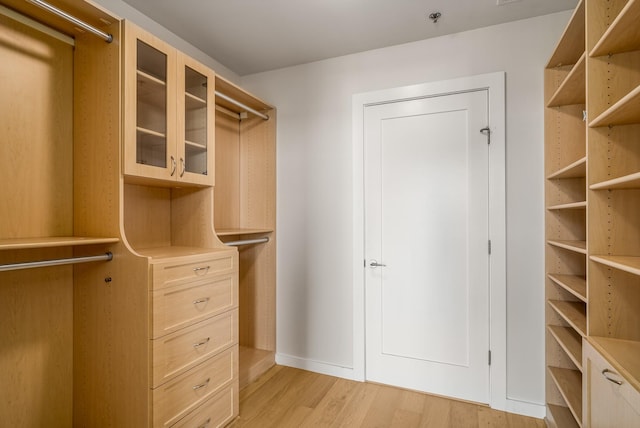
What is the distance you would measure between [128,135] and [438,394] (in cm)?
262

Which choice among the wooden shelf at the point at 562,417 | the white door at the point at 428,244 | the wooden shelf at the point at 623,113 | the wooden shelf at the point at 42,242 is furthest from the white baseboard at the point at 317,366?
the wooden shelf at the point at 623,113

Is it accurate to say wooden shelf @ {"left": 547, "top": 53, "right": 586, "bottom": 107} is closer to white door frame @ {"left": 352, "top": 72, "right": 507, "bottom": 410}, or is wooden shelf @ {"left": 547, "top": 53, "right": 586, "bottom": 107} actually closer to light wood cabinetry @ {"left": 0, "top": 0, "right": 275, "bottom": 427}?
white door frame @ {"left": 352, "top": 72, "right": 507, "bottom": 410}

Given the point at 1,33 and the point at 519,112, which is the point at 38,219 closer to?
the point at 1,33

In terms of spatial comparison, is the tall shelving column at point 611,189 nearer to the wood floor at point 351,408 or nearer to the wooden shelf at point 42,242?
the wood floor at point 351,408

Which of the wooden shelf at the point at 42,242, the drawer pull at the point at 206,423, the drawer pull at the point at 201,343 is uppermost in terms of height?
the wooden shelf at the point at 42,242

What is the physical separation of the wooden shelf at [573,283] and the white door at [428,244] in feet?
1.39

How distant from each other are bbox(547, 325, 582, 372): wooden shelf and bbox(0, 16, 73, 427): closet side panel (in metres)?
2.62

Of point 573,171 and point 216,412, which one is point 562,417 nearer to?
point 573,171

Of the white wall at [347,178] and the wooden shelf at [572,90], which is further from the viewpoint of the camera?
the white wall at [347,178]

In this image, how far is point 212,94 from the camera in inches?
85.9

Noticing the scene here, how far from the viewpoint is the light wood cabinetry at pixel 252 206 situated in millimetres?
2910

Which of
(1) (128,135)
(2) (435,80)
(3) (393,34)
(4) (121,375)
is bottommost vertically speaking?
(4) (121,375)

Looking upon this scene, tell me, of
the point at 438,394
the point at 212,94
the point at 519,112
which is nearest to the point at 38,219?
the point at 212,94

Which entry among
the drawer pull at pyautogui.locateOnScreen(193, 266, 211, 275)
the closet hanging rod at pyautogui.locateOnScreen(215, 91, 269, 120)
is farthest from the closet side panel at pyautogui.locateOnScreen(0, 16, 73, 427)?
the closet hanging rod at pyautogui.locateOnScreen(215, 91, 269, 120)
